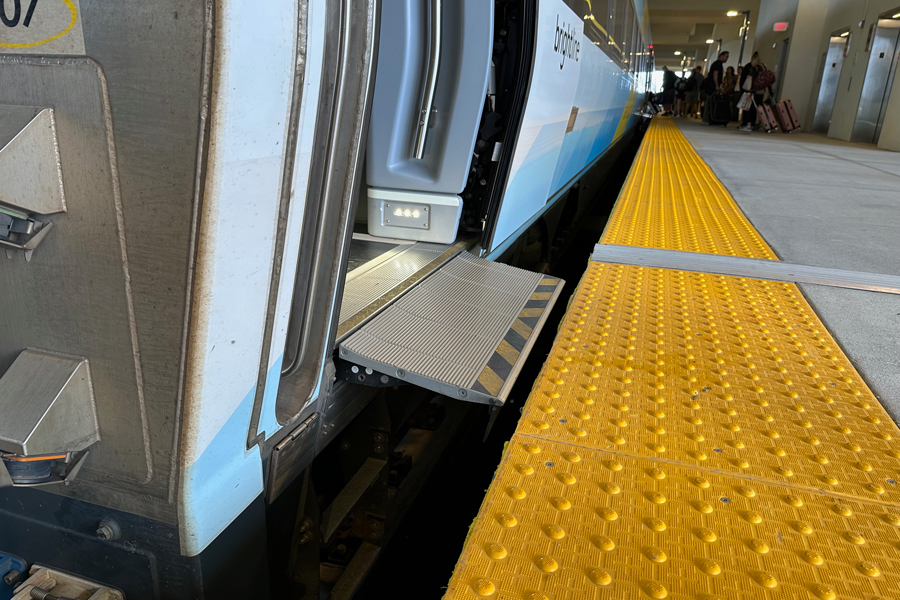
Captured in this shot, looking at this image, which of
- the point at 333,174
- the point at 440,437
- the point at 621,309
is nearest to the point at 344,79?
the point at 333,174

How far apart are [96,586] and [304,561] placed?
1.77ft

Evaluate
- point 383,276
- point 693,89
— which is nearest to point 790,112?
point 693,89

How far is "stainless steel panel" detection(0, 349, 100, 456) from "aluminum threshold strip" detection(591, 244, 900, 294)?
6.58ft

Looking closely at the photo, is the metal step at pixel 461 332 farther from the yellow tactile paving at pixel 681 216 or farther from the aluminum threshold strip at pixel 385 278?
the yellow tactile paving at pixel 681 216

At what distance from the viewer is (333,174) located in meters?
1.31

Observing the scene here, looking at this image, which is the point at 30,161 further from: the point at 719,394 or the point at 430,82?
the point at 430,82

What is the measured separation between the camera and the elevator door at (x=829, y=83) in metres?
14.9

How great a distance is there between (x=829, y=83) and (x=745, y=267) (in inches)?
625

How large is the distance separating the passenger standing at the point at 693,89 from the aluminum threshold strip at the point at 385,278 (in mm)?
21324

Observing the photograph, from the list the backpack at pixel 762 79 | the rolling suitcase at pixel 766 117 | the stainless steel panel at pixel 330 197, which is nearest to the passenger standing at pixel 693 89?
the backpack at pixel 762 79

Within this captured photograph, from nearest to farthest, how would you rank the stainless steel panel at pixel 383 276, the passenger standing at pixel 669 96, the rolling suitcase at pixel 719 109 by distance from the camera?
the stainless steel panel at pixel 383 276, the rolling suitcase at pixel 719 109, the passenger standing at pixel 669 96

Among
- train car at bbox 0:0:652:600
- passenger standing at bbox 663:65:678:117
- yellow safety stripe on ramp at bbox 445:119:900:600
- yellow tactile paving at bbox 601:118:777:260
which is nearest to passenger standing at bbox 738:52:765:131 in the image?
yellow tactile paving at bbox 601:118:777:260

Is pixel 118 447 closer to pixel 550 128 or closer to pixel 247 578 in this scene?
pixel 247 578

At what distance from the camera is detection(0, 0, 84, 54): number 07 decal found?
0.89m
